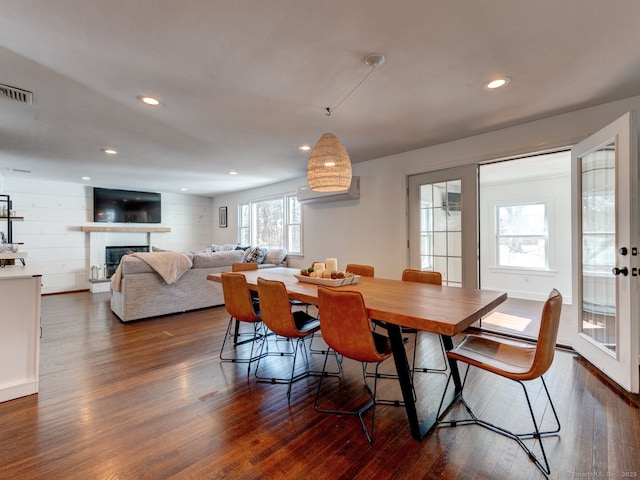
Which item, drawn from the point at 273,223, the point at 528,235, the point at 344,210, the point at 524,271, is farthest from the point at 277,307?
the point at 528,235

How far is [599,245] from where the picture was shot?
2.66 metres

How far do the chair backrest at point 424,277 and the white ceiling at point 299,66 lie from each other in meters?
1.55

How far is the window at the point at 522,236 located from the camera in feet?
17.9

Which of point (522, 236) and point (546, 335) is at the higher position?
point (522, 236)

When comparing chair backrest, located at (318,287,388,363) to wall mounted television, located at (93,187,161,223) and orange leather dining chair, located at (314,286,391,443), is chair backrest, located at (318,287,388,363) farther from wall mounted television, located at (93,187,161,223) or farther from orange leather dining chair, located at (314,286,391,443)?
wall mounted television, located at (93,187,161,223)

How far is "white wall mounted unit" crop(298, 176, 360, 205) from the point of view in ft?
15.6

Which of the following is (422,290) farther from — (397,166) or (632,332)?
(397,166)

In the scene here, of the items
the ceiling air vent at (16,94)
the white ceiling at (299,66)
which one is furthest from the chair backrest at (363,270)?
the ceiling air vent at (16,94)

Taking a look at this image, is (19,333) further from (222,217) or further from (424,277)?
(222,217)

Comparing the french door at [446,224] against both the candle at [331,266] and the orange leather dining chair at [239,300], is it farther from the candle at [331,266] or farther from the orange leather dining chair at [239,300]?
the orange leather dining chair at [239,300]

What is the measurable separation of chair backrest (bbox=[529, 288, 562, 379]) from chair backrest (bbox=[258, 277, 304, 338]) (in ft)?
4.61

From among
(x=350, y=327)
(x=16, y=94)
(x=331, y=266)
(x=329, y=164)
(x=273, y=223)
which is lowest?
(x=350, y=327)

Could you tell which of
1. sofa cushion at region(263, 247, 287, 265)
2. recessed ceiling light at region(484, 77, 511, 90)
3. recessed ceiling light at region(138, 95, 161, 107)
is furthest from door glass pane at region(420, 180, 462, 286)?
recessed ceiling light at region(138, 95, 161, 107)

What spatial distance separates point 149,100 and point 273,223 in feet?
14.6
